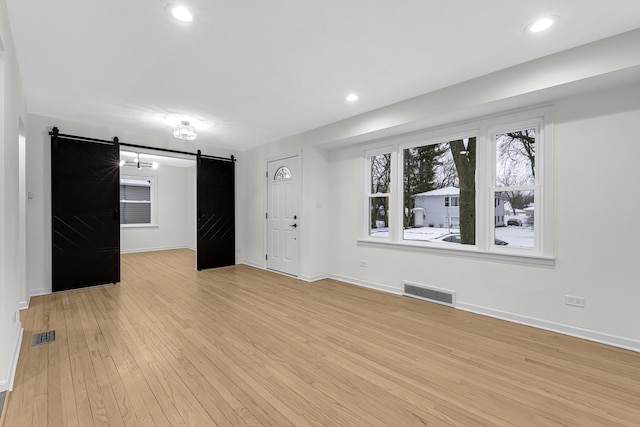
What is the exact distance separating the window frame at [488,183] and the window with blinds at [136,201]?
7.13 metres

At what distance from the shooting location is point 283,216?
5551 mm

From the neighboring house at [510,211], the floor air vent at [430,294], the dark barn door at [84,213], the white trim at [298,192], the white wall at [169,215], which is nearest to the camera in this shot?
the neighboring house at [510,211]

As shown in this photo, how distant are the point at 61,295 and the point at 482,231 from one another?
5.77m

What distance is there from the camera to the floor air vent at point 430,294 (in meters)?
3.67

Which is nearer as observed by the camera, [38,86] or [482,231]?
[38,86]

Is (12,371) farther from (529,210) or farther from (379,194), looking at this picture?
(529,210)

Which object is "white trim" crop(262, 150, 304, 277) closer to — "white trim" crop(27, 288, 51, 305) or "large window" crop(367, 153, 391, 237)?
"large window" crop(367, 153, 391, 237)

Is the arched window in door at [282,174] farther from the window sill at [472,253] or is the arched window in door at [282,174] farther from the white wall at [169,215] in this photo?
the white wall at [169,215]

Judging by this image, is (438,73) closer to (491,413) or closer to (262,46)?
(262,46)

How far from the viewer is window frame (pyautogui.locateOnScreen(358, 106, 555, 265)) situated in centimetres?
299

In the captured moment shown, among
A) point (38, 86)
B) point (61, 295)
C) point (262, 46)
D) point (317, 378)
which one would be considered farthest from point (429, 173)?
point (61, 295)

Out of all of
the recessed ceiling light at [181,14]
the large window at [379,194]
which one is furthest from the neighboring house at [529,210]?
the recessed ceiling light at [181,14]

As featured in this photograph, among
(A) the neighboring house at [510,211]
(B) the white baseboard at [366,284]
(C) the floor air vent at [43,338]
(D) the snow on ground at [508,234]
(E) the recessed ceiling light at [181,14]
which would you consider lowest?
(C) the floor air vent at [43,338]

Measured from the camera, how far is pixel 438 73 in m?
2.92
